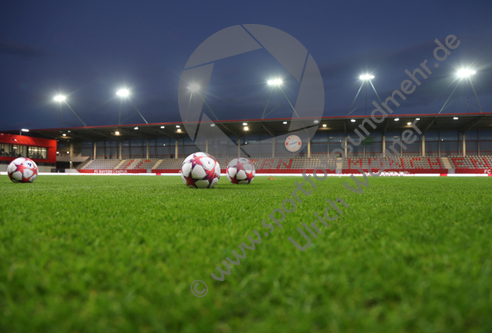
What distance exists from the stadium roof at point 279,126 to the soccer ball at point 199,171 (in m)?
24.9

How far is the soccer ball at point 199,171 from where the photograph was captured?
6.48 m

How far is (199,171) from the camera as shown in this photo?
647 cm

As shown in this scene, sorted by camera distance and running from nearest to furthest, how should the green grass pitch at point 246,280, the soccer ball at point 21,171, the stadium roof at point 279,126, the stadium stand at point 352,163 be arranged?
the green grass pitch at point 246,280, the soccer ball at point 21,171, the stadium roof at point 279,126, the stadium stand at point 352,163

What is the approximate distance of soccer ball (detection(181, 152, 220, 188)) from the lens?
6.48 m

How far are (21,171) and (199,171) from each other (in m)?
6.69

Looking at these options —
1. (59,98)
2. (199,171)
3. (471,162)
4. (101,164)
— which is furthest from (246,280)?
(101,164)

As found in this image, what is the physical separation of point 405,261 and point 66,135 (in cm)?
4972

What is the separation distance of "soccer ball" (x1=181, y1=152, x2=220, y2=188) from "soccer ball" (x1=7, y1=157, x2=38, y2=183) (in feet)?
20.0

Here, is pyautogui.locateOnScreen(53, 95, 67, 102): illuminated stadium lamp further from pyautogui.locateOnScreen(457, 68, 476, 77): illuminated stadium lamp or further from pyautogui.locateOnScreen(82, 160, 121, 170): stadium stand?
pyautogui.locateOnScreen(457, 68, 476, 77): illuminated stadium lamp

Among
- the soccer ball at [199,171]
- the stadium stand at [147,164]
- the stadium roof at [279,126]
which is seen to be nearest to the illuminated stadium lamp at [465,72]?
the stadium roof at [279,126]

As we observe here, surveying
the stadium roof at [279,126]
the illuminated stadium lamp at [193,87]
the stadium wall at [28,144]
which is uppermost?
the illuminated stadium lamp at [193,87]

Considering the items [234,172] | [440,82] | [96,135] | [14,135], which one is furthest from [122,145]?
[440,82]

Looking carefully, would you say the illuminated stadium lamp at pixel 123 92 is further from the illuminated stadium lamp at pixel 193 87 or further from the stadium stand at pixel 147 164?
the stadium stand at pixel 147 164

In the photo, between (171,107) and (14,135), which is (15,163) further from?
(171,107)
